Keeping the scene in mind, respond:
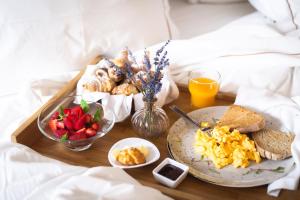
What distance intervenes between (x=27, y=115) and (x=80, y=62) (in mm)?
311

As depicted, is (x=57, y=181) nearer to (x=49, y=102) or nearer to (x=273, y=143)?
(x=49, y=102)

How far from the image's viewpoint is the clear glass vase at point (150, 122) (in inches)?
36.3

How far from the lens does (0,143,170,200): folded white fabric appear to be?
2.11ft

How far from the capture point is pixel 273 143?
0.87m

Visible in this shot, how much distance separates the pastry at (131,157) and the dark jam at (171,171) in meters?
0.06

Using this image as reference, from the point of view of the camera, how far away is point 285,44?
1127 millimetres

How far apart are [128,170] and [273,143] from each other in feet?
1.24

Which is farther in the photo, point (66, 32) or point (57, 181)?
point (66, 32)

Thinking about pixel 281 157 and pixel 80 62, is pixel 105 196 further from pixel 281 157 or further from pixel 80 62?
pixel 80 62

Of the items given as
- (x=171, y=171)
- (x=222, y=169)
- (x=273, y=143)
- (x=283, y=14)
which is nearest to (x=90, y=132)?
(x=171, y=171)

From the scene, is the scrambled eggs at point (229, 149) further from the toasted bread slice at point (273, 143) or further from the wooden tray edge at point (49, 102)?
the wooden tray edge at point (49, 102)

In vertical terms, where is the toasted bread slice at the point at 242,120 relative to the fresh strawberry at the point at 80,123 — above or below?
below

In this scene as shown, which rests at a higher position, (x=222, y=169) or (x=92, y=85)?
(x=92, y=85)

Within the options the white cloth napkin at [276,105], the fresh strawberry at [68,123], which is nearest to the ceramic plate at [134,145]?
the fresh strawberry at [68,123]
